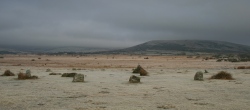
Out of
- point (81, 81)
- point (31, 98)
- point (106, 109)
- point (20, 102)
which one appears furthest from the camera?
point (81, 81)

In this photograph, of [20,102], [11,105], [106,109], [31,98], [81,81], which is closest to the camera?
[106,109]

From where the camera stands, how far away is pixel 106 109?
11.5 m

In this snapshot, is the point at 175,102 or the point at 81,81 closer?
the point at 175,102

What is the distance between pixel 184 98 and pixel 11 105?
8.41m

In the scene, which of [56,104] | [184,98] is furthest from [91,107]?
[184,98]

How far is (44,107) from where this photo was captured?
474 inches

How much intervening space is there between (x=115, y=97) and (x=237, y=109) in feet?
20.1

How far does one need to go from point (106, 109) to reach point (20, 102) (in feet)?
14.5

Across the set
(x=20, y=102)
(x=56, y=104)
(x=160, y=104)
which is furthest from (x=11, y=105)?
(x=160, y=104)

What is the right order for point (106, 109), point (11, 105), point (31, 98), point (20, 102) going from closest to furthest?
point (106, 109), point (11, 105), point (20, 102), point (31, 98)

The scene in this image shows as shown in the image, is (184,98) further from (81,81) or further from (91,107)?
(81,81)

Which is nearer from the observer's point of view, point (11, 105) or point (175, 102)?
point (11, 105)

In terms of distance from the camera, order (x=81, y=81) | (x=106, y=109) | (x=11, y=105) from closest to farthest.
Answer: (x=106, y=109) → (x=11, y=105) → (x=81, y=81)

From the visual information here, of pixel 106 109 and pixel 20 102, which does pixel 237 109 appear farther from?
pixel 20 102
